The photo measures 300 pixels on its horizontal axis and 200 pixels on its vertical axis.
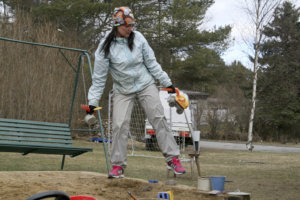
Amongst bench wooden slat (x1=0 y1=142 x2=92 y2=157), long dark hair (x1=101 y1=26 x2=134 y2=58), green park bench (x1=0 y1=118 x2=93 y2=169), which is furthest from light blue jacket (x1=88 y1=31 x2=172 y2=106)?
green park bench (x1=0 y1=118 x2=93 y2=169)

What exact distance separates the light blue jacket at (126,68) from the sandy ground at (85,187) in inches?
37.2

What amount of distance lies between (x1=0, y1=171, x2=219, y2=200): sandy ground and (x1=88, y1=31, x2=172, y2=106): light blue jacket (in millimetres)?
945

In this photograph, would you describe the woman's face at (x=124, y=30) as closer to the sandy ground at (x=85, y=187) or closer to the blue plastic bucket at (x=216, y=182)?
the sandy ground at (x=85, y=187)

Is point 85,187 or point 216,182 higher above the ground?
point 216,182

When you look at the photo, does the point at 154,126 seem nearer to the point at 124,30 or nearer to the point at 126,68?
the point at 126,68

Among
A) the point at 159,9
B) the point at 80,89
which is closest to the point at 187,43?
the point at 159,9

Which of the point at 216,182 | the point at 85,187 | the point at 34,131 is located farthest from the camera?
the point at 34,131

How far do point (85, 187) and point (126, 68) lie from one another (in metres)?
1.43

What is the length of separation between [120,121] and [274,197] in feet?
6.30

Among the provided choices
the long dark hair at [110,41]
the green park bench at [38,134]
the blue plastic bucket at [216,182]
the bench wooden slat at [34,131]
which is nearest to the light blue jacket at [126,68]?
the long dark hair at [110,41]

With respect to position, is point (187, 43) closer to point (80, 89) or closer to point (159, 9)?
point (159, 9)

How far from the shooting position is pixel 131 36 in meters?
5.10

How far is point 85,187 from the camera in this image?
4504 millimetres

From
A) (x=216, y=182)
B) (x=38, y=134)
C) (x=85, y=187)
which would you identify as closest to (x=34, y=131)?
(x=38, y=134)
